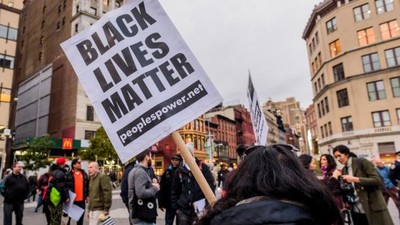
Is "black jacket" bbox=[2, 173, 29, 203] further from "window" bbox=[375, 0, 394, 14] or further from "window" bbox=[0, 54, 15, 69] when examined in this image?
"window" bbox=[375, 0, 394, 14]

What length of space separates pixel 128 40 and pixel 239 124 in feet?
265

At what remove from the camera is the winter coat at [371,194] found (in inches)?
175

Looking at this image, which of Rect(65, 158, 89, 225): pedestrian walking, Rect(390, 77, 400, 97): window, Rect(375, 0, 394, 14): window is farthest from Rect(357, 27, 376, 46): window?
Rect(65, 158, 89, 225): pedestrian walking

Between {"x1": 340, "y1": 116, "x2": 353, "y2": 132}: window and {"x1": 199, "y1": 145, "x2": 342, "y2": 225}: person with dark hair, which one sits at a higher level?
{"x1": 340, "y1": 116, "x2": 353, "y2": 132}: window

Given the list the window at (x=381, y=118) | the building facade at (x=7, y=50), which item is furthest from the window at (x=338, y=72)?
the building facade at (x=7, y=50)

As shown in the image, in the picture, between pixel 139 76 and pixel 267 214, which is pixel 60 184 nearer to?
pixel 139 76

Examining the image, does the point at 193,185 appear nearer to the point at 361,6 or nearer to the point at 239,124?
the point at 361,6

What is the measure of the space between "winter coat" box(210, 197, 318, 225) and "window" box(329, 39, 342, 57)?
1785 inches

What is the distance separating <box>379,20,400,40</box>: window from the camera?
37.2 metres

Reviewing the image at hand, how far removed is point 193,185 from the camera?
20.5 ft

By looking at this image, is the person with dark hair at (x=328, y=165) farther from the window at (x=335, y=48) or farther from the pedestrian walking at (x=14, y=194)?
the window at (x=335, y=48)

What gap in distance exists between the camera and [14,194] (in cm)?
852

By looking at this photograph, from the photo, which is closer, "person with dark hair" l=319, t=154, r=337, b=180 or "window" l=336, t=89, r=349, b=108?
"person with dark hair" l=319, t=154, r=337, b=180

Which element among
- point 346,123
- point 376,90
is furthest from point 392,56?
point 346,123
